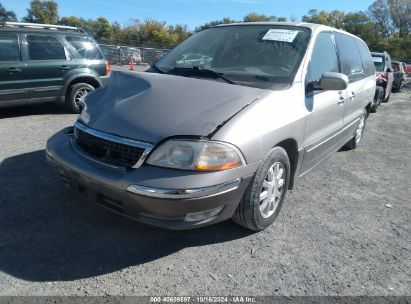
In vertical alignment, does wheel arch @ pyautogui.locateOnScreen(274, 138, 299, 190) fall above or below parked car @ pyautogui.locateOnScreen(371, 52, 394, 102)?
below

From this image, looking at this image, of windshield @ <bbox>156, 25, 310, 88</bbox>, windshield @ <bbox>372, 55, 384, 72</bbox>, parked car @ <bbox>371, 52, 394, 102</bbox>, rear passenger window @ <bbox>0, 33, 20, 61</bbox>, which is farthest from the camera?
windshield @ <bbox>372, 55, 384, 72</bbox>

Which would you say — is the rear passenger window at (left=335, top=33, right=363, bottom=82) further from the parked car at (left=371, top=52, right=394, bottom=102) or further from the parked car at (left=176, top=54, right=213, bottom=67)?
the parked car at (left=371, top=52, right=394, bottom=102)

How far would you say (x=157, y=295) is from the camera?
2449 millimetres

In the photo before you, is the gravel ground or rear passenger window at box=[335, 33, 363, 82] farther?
rear passenger window at box=[335, 33, 363, 82]

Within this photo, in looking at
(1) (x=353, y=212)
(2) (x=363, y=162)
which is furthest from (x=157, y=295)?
(2) (x=363, y=162)

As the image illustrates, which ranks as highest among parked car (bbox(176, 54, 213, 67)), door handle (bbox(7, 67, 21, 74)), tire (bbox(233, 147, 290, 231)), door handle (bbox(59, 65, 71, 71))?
parked car (bbox(176, 54, 213, 67))

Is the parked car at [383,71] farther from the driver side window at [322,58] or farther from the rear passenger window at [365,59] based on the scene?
the driver side window at [322,58]

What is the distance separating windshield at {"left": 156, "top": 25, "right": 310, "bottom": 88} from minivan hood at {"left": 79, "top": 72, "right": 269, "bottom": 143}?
0.36 m

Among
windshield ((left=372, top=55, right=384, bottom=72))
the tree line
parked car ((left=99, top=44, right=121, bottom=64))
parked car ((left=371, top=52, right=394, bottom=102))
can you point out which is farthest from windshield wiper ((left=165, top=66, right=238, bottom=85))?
the tree line

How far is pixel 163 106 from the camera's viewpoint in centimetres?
286

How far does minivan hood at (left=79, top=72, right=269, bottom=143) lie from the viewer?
8.70 feet

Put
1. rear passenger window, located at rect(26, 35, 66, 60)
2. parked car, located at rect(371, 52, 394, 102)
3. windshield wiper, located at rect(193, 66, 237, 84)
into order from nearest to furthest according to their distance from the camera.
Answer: windshield wiper, located at rect(193, 66, 237, 84), rear passenger window, located at rect(26, 35, 66, 60), parked car, located at rect(371, 52, 394, 102)

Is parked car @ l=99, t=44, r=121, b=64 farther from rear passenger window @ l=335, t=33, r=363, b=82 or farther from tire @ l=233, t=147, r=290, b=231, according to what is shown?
tire @ l=233, t=147, r=290, b=231

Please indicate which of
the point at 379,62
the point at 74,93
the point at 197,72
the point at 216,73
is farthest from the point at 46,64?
the point at 379,62
